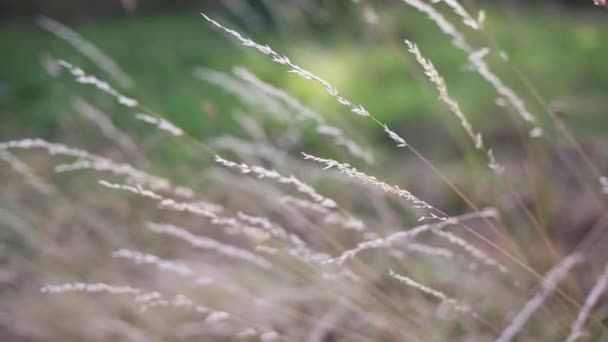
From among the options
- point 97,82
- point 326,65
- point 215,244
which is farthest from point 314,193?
point 326,65

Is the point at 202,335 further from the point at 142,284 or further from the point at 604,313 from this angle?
the point at 604,313

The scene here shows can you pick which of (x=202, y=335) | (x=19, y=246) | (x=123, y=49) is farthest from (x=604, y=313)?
(x=123, y=49)

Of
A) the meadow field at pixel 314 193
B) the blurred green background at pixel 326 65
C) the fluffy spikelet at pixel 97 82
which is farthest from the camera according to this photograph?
the blurred green background at pixel 326 65

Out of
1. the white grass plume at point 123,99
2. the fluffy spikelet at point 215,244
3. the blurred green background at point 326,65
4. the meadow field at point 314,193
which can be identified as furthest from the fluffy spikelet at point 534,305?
the blurred green background at point 326,65

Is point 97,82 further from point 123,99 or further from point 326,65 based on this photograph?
point 326,65

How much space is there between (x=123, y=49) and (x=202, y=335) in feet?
12.7

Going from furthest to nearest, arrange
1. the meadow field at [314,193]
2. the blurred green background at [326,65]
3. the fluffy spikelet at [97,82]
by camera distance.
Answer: the blurred green background at [326,65] < the meadow field at [314,193] < the fluffy spikelet at [97,82]

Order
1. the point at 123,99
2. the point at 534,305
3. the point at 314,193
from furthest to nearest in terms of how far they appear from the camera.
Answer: the point at 534,305, the point at 123,99, the point at 314,193

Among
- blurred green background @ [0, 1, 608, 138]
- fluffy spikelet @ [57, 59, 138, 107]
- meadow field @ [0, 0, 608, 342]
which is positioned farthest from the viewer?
blurred green background @ [0, 1, 608, 138]

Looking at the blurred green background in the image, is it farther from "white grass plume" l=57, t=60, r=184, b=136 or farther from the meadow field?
"white grass plume" l=57, t=60, r=184, b=136

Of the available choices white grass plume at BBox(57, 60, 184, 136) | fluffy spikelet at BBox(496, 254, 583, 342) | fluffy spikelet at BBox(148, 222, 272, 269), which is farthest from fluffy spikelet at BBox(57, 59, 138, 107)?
fluffy spikelet at BBox(496, 254, 583, 342)

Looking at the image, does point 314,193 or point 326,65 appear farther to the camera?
point 326,65

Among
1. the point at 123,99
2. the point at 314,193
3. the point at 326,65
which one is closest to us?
the point at 314,193

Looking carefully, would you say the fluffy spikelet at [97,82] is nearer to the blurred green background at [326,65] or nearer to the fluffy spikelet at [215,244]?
the fluffy spikelet at [215,244]
